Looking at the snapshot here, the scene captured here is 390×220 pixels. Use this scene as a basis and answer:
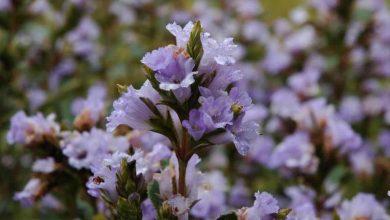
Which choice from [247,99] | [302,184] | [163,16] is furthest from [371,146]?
[247,99]

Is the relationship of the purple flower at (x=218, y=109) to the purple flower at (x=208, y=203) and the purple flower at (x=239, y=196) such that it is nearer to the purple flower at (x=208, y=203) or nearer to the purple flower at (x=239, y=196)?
the purple flower at (x=208, y=203)

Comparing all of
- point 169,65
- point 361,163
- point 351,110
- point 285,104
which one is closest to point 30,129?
point 169,65

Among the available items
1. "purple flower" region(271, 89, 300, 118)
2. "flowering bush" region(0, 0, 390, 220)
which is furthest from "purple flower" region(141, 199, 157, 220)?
"purple flower" region(271, 89, 300, 118)

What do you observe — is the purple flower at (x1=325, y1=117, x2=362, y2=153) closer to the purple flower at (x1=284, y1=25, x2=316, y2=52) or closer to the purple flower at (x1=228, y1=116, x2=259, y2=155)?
the purple flower at (x1=228, y1=116, x2=259, y2=155)

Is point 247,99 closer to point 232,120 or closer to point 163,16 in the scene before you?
point 232,120

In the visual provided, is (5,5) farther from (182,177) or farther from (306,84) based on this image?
(182,177)

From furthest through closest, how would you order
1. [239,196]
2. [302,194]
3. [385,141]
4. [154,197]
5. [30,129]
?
[385,141] → [239,196] → [302,194] → [30,129] → [154,197]
